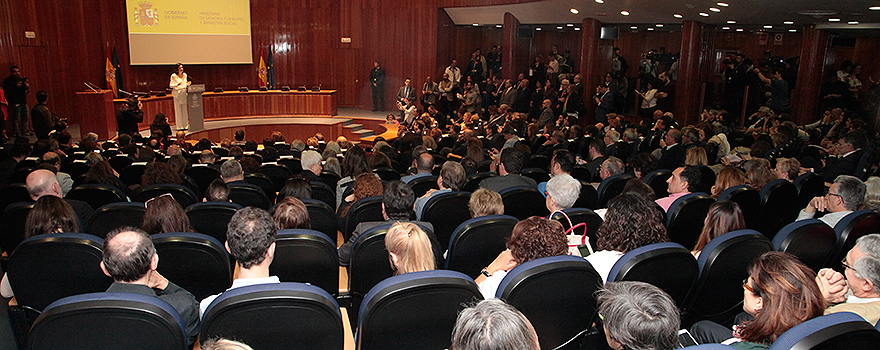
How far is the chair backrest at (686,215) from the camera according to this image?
382 centimetres

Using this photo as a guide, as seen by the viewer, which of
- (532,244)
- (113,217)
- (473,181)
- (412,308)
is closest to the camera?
(412,308)

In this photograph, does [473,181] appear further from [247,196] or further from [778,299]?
[778,299]

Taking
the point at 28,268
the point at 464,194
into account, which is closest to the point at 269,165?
the point at 464,194

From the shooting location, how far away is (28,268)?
8.63 feet

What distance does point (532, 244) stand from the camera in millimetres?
2621

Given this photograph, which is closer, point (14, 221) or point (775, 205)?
point (14, 221)

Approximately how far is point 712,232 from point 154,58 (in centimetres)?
1475

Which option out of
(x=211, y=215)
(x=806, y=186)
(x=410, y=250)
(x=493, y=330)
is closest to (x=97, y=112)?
(x=211, y=215)

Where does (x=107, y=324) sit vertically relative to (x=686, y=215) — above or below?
above

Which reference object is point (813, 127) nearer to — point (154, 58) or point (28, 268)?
point (28, 268)

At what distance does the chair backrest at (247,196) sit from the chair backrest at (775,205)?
13.2 ft

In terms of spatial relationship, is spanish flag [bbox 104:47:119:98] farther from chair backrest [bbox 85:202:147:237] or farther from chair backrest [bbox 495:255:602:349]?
chair backrest [bbox 495:255:602:349]

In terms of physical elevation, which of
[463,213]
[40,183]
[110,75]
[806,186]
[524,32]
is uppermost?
[524,32]

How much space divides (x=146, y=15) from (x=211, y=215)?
12677 millimetres
